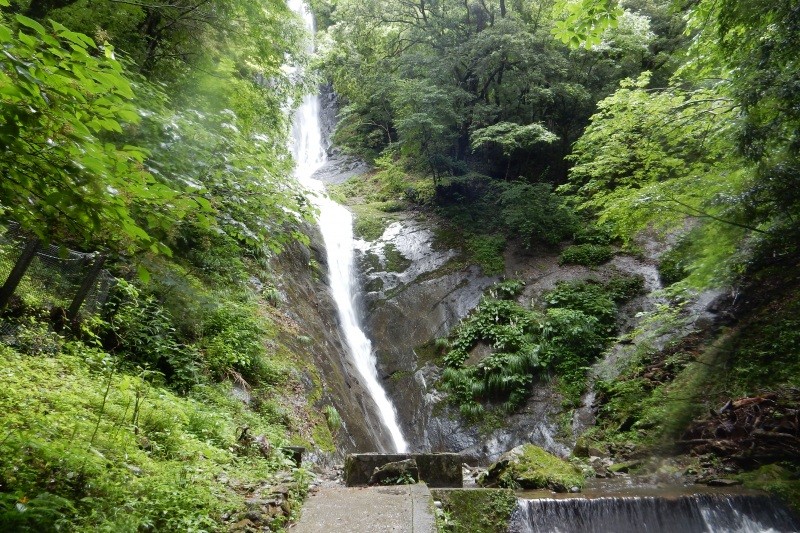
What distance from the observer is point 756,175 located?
6020 millimetres

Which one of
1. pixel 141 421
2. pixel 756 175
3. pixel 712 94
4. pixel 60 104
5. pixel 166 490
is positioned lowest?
pixel 166 490

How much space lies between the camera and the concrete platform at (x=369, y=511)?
347 centimetres

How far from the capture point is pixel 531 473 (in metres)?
6.57

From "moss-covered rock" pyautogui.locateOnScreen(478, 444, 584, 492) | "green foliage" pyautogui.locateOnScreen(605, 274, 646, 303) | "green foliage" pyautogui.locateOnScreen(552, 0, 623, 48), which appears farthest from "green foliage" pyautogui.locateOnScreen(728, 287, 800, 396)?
"green foliage" pyautogui.locateOnScreen(552, 0, 623, 48)

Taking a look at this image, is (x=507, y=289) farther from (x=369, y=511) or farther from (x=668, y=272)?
(x=369, y=511)

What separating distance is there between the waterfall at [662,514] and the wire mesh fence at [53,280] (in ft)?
18.0

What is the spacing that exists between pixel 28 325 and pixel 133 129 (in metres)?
2.25

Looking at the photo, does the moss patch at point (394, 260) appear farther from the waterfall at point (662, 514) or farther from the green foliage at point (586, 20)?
the green foliage at point (586, 20)

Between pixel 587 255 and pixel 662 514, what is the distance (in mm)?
10149

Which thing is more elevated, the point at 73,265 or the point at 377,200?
the point at 377,200

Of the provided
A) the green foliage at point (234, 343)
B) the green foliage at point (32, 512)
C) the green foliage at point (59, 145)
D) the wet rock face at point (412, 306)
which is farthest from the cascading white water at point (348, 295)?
the green foliage at point (32, 512)

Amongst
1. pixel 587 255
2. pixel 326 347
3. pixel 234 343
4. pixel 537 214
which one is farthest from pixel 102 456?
pixel 537 214

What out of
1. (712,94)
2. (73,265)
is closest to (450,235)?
(712,94)

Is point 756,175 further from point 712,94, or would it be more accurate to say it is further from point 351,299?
point 351,299
